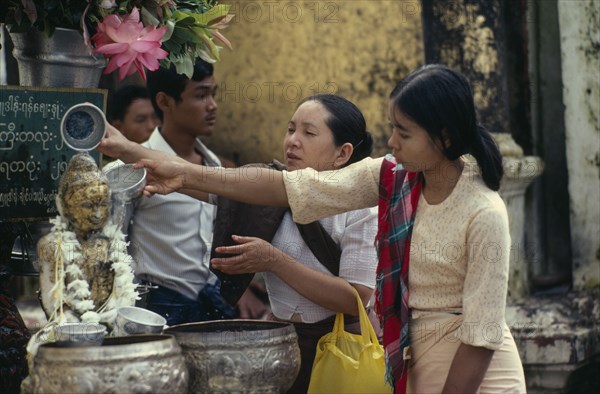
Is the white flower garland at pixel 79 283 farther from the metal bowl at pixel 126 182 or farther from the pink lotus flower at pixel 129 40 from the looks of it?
the pink lotus flower at pixel 129 40

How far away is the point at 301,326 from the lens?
4.00 meters

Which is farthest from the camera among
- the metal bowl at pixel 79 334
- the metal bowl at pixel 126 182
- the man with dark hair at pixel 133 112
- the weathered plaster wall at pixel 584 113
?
the weathered plaster wall at pixel 584 113

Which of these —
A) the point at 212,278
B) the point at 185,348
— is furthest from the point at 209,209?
the point at 185,348

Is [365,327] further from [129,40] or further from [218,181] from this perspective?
[129,40]

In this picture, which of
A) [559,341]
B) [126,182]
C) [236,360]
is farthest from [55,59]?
[559,341]

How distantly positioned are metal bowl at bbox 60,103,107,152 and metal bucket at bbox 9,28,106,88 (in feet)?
0.82

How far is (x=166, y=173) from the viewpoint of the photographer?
137 inches

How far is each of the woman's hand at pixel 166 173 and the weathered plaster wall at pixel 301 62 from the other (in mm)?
2810

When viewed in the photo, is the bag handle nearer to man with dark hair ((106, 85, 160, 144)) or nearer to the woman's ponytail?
the woman's ponytail

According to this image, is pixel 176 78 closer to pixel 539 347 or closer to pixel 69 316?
pixel 69 316

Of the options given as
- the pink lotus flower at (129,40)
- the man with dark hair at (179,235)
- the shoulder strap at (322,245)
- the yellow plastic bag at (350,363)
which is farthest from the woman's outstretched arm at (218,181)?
the man with dark hair at (179,235)

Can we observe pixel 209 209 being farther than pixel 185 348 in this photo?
Yes

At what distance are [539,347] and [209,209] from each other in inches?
83.1

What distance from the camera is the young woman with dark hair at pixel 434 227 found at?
10.2 feet
